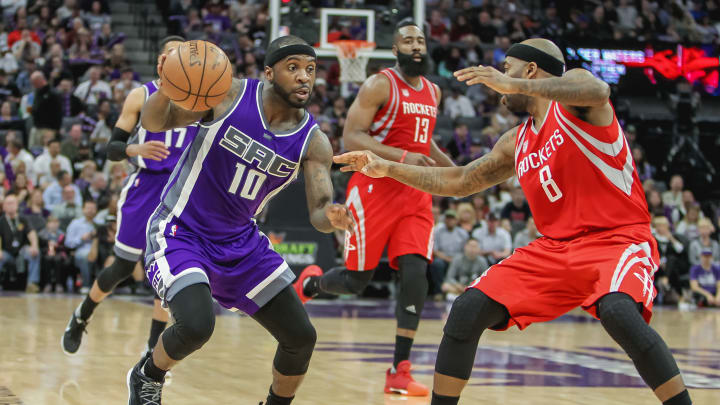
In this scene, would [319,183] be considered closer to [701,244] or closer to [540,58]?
[540,58]

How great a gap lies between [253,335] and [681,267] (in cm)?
897

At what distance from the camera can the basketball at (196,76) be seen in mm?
4531

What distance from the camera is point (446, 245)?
15.3m

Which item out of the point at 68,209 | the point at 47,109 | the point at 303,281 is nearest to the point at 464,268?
the point at 68,209

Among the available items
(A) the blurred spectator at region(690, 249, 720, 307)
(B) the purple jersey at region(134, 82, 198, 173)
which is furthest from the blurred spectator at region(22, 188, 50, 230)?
(A) the blurred spectator at region(690, 249, 720, 307)

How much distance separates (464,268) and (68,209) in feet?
19.7

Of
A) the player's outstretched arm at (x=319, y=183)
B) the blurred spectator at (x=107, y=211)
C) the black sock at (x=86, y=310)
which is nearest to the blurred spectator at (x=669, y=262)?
the blurred spectator at (x=107, y=211)

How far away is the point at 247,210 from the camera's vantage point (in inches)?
199

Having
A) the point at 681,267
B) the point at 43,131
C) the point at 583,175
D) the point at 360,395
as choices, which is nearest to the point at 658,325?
the point at 681,267

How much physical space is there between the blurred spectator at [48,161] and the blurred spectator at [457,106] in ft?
24.6

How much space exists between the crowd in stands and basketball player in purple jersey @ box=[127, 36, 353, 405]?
9206 mm

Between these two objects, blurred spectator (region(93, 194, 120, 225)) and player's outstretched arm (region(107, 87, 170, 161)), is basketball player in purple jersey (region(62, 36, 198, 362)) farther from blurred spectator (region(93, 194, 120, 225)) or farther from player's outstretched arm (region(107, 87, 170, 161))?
blurred spectator (region(93, 194, 120, 225))

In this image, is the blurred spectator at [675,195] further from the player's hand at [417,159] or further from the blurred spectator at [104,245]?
the player's hand at [417,159]

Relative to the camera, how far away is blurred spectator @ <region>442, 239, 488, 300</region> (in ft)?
48.7
